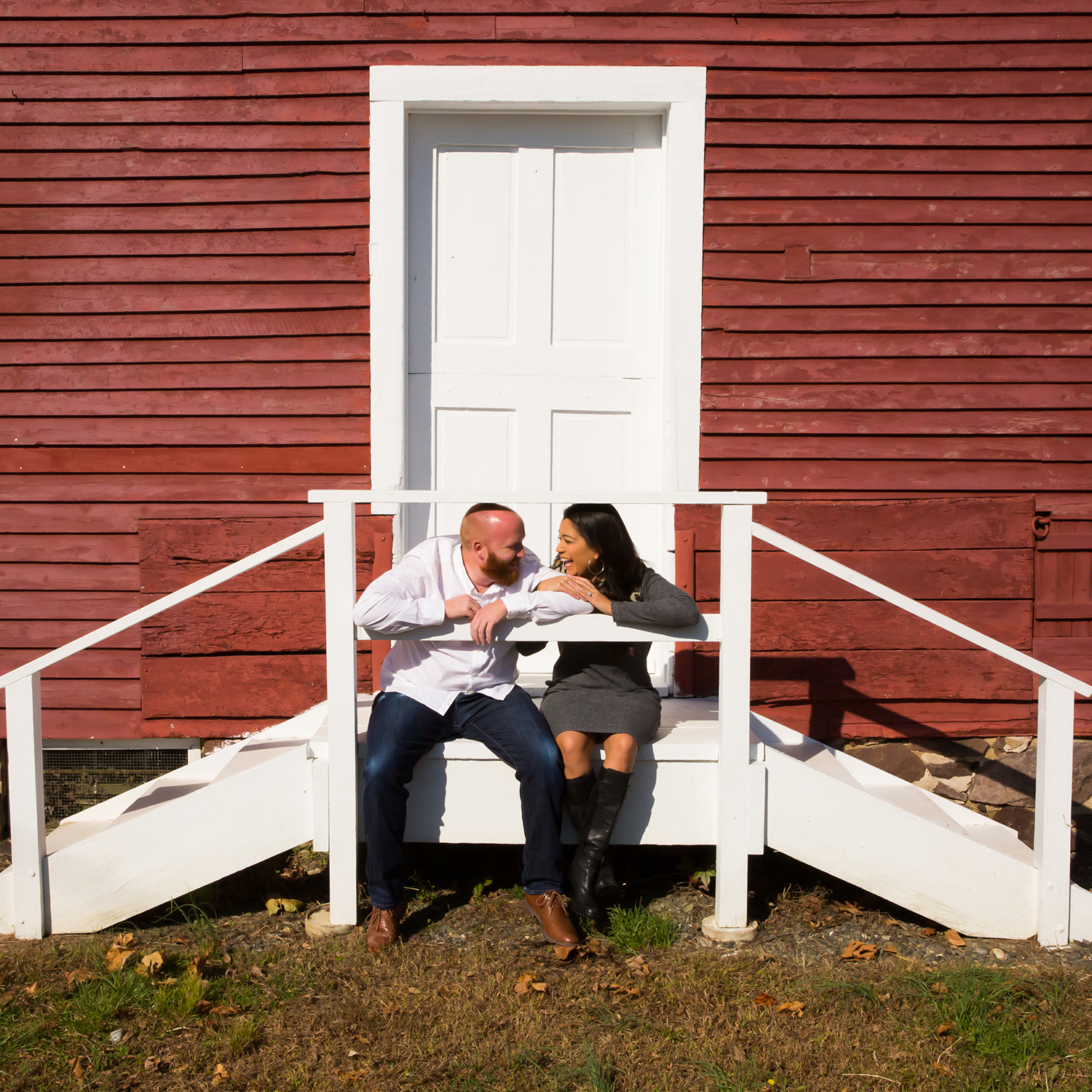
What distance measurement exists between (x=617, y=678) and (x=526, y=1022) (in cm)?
112

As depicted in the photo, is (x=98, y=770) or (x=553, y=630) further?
(x=98, y=770)

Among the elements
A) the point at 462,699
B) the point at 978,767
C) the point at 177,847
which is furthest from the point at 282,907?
the point at 978,767

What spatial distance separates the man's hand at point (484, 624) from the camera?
298cm

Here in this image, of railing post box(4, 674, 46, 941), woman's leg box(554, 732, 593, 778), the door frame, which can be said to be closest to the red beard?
woman's leg box(554, 732, 593, 778)

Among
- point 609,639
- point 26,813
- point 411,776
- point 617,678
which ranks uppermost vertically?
point 609,639

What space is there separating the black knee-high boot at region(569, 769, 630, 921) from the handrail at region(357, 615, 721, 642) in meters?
0.45

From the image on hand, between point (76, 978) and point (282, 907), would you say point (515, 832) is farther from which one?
point (76, 978)

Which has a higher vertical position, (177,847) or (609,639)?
(609,639)

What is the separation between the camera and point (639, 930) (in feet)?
10.1

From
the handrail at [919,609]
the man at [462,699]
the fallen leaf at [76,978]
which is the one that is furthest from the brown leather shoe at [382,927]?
the handrail at [919,609]

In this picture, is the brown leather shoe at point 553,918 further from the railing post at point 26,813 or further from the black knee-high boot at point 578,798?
the railing post at point 26,813

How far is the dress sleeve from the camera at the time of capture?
3.03 meters

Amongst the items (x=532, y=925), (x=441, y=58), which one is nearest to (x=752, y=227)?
(x=441, y=58)

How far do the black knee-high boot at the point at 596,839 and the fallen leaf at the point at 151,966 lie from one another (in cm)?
126
